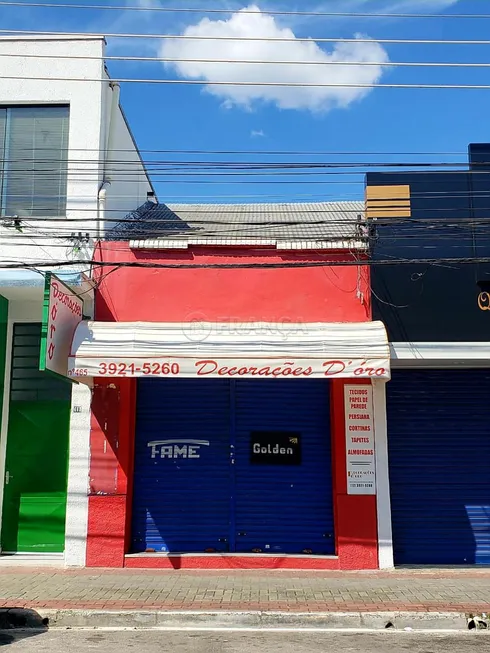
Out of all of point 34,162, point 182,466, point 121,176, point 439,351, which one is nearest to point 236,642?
point 182,466

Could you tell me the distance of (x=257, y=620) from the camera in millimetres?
7426

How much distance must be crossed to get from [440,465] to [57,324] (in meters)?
6.44

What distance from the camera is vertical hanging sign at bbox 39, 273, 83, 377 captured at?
870 centimetres

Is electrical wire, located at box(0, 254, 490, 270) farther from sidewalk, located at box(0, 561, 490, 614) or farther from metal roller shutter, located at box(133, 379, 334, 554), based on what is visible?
sidewalk, located at box(0, 561, 490, 614)

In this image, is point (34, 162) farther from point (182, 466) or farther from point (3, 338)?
point (182, 466)

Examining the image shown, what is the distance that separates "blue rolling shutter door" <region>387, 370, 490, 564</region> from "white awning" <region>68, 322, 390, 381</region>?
5.90 ft

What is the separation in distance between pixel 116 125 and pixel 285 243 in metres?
4.10

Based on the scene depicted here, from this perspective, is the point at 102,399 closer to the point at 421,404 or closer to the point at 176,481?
the point at 176,481

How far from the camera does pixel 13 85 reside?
11219mm

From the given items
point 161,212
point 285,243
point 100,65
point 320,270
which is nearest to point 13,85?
point 100,65

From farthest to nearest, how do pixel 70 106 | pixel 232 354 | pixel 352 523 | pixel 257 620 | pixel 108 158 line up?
pixel 108 158 < pixel 70 106 < pixel 352 523 < pixel 232 354 < pixel 257 620

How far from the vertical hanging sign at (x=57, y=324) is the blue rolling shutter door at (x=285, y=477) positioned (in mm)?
2889

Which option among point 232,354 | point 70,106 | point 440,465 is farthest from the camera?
point 70,106

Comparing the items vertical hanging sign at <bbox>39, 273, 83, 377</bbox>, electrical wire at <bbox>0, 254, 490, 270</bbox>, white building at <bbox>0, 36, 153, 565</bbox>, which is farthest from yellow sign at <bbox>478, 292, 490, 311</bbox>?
vertical hanging sign at <bbox>39, 273, 83, 377</bbox>
